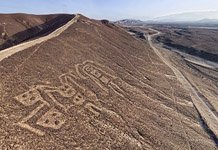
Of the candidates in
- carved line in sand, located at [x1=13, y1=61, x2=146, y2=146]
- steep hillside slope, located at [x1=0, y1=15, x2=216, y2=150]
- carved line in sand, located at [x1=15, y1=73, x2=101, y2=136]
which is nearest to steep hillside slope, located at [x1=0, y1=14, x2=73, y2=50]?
steep hillside slope, located at [x1=0, y1=15, x2=216, y2=150]

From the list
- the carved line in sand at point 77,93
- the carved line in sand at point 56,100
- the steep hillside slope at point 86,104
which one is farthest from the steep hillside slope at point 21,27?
the carved line in sand at point 56,100

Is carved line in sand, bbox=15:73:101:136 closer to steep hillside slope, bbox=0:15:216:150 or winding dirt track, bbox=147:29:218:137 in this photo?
steep hillside slope, bbox=0:15:216:150

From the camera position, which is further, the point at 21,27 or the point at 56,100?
the point at 21,27

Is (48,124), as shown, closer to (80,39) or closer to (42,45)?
(42,45)

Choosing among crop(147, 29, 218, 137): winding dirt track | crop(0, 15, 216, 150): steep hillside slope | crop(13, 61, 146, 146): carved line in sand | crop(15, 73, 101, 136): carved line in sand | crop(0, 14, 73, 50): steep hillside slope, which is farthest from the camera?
crop(0, 14, 73, 50): steep hillside slope

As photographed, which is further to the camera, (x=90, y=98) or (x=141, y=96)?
(x=141, y=96)

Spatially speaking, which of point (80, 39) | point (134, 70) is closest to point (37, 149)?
point (134, 70)

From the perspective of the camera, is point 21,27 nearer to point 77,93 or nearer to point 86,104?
point 77,93

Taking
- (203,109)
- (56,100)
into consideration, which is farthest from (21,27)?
(56,100)
